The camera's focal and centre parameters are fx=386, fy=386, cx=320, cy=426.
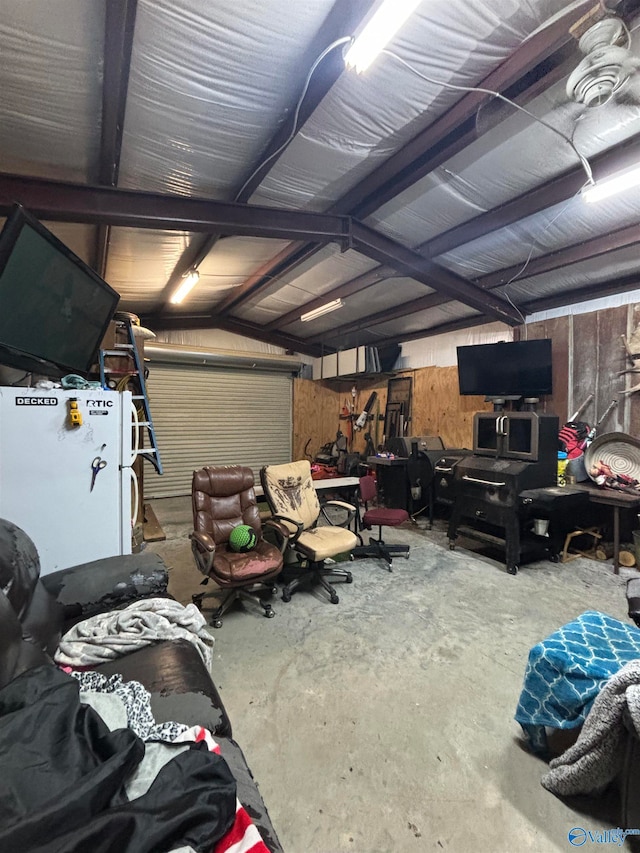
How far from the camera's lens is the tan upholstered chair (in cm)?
302

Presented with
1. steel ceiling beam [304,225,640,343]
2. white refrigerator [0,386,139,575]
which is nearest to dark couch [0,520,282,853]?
white refrigerator [0,386,139,575]

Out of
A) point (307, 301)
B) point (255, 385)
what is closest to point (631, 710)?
point (307, 301)

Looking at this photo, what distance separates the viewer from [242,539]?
9.53 feet

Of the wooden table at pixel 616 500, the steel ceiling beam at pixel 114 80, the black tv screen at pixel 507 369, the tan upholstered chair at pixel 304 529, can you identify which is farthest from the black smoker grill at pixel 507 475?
the steel ceiling beam at pixel 114 80

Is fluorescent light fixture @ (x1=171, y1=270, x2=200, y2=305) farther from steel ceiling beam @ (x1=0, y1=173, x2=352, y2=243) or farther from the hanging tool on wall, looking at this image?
the hanging tool on wall

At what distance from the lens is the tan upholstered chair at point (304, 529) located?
302cm

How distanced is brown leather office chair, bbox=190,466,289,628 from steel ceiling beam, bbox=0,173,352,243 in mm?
2002

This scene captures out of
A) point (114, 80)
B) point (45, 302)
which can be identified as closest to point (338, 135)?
point (114, 80)

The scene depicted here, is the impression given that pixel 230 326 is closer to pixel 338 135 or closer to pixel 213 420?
pixel 213 420

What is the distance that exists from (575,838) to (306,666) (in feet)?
4.30

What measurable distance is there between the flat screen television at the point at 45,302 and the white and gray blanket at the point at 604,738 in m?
3.14

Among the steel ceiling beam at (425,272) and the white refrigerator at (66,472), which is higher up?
the steel ceiling beam at (425,272)

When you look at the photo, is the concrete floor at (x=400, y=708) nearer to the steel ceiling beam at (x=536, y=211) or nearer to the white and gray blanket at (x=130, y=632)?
the white and gray blanket at (x=130, y=632)

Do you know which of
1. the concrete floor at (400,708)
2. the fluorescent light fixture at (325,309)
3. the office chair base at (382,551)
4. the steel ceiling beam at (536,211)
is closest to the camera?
the concrete floor at (400,708)
